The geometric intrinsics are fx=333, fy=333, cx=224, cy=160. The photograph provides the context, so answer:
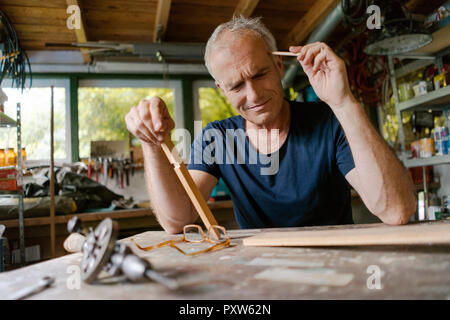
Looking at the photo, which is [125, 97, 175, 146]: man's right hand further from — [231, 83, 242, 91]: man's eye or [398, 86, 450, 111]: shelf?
[398, 86, 450, 111]: shelf

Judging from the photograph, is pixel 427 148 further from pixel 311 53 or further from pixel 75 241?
pixel 75 241

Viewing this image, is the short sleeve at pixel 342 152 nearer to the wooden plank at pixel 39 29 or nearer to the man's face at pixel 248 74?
the man's face at pixel 248 74

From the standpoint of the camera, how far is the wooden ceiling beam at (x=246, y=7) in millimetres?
2969

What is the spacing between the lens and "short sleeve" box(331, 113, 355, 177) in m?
1.20

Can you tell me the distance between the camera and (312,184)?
1.28 m

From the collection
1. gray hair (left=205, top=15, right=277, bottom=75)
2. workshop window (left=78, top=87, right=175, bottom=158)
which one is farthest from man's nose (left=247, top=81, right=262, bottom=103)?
workshop window (left=78, top=87, right=175, bottom=158)

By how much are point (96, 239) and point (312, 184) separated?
→ 93cm

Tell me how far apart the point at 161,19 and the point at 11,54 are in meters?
1.35

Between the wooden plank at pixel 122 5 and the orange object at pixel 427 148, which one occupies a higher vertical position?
the wooden plank at pixel 122 5

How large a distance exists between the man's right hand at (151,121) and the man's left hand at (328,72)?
47 centimetres

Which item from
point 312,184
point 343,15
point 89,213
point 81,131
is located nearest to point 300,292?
point 312,184

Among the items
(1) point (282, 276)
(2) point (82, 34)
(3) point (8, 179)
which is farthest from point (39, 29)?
(1) point (282, 276)

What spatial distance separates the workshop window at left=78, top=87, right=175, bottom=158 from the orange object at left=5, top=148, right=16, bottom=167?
1.09m

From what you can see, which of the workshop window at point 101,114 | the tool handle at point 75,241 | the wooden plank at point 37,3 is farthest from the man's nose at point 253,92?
the workshop window at point 101,114
